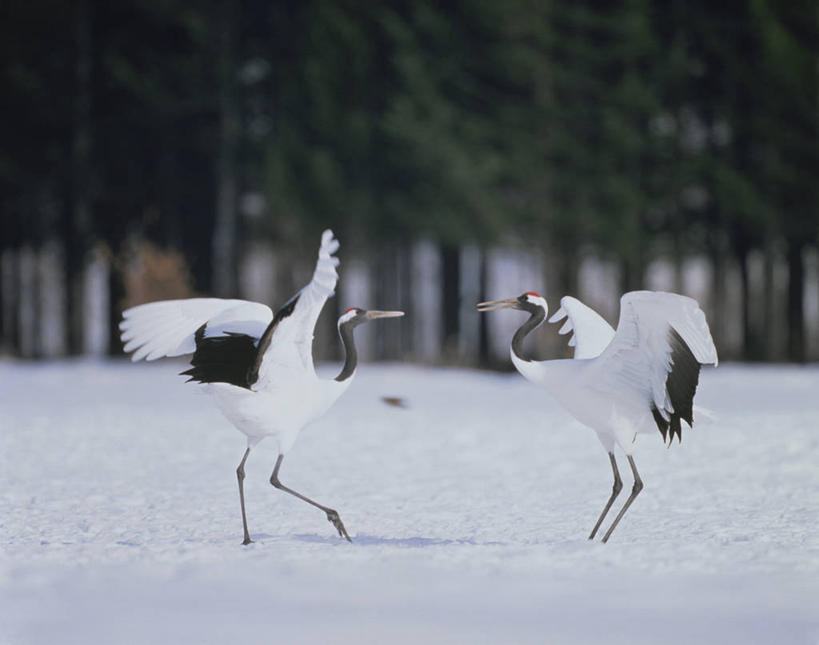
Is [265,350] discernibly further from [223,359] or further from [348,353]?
[348,353]

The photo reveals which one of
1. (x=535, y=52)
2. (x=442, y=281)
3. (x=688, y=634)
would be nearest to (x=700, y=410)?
(x=688, y=634)

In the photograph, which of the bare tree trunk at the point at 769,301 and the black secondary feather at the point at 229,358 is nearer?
the black secondary feather at the point at 229,358

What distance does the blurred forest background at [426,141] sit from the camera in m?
27.9

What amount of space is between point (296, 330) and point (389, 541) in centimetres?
148

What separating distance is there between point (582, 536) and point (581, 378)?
3.95 ft

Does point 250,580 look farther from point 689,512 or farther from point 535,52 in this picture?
point 535,52

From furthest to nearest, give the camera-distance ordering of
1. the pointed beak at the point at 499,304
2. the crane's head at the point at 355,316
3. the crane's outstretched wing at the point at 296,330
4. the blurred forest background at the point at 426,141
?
the blurred forest background at the point at 426,141
the crane's head at the point at 355,316
the pointed beak at the point at 499,304
the crane's outstretched wing at the point at 296,330

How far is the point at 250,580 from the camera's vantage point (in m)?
6.54

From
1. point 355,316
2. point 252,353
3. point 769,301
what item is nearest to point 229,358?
point 252,353

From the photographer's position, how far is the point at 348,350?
25.3 feet

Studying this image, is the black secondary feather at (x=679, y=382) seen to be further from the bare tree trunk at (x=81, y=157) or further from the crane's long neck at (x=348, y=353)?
the bare tree trunk at (x=81, y=157)

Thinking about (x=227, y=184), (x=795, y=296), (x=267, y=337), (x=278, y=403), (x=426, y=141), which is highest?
(x=426, y=141)

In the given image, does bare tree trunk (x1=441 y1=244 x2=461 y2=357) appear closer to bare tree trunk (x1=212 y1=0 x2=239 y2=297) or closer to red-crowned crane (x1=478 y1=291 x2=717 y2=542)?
bare tree trunk (x1=212 y1=0 x2=239 y2=297)

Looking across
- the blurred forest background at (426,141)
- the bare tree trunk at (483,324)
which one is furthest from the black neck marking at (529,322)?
the bare tree trunk at (483,324)
